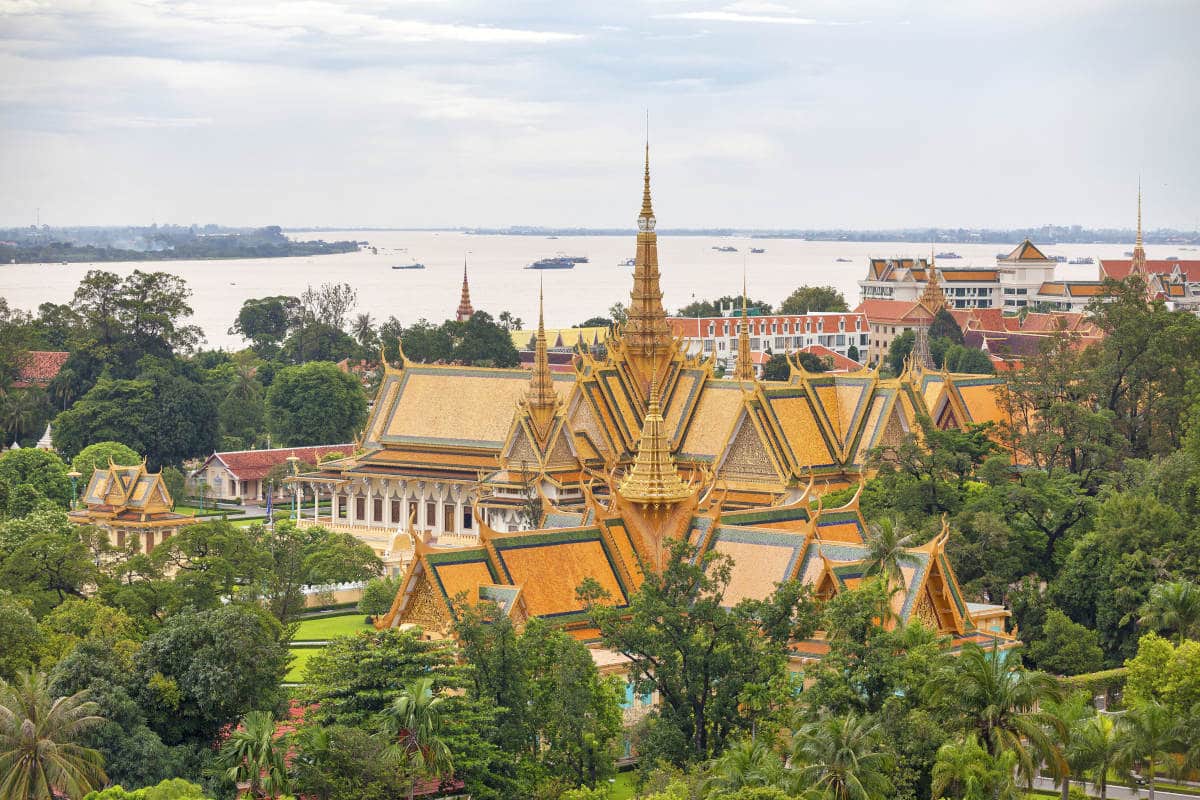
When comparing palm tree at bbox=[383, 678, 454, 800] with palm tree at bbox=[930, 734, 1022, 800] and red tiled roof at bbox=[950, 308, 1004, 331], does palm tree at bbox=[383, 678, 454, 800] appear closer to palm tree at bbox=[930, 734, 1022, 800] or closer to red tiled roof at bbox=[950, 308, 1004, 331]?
palm tree at bbox=[930, 734, 1022, 800]

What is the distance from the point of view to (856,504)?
139 feet

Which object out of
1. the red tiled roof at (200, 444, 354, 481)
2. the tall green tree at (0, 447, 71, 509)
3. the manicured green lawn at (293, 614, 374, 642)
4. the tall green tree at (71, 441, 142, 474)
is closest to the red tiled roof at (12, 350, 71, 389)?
the red tiled roof at (200, 444, 354, 481)

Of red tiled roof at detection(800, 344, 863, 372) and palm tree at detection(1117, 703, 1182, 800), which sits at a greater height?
palm tree at detection(1117, 703, 1182, 800)

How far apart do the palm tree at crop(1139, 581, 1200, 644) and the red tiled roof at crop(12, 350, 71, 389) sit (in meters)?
64.6

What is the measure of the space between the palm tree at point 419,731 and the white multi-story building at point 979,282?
13216 cm

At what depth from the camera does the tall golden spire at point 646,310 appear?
61406 millimetres

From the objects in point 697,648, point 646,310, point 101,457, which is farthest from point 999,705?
point 101,457

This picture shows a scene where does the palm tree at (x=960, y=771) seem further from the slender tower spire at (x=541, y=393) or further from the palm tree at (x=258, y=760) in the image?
the slender tower spire at (x=541, y=393)

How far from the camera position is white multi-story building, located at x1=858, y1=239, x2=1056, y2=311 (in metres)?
163

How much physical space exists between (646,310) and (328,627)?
51.2 feet

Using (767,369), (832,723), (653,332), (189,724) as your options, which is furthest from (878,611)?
(767,369)

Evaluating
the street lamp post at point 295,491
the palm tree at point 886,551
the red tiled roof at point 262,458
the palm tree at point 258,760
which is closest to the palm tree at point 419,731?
the palm tree at point 258,760

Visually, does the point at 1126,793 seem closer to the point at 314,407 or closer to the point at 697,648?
the point at 697,648

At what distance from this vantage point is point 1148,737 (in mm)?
33062
